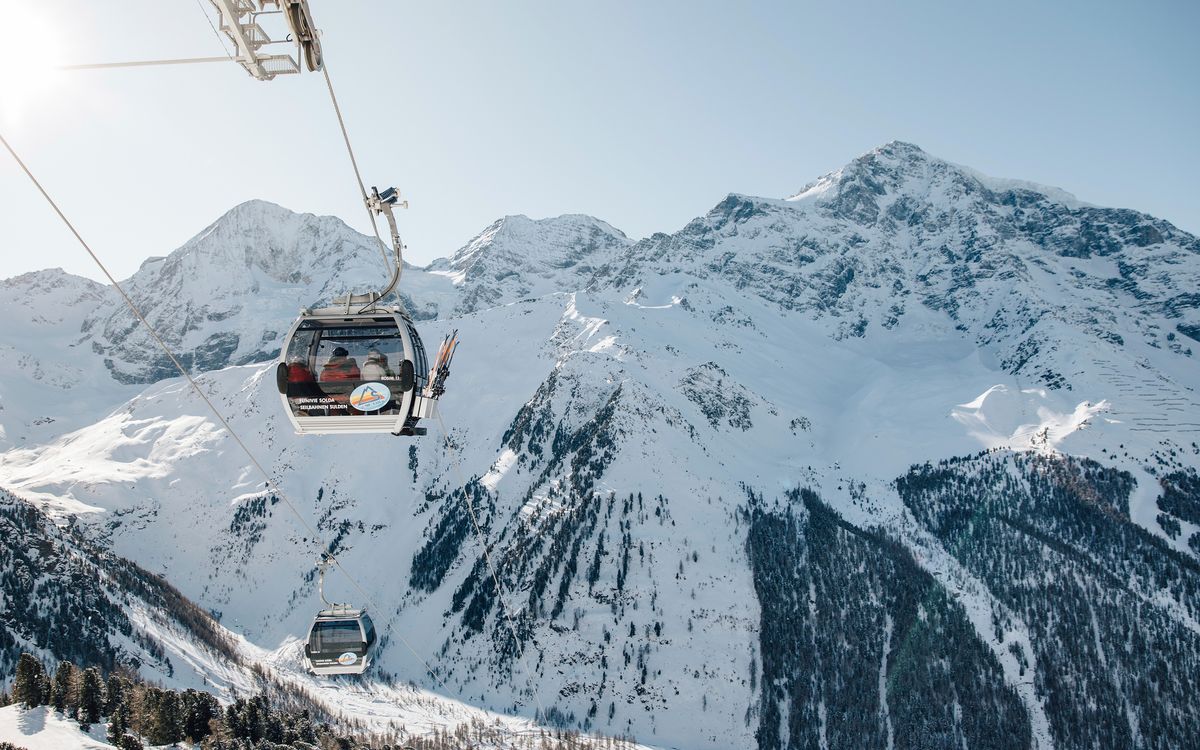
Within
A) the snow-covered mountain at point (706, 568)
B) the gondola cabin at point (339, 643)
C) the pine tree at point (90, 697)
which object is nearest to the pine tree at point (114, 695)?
the pine tree at point (90, 697)

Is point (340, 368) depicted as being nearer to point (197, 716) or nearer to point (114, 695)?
point (197, 716)

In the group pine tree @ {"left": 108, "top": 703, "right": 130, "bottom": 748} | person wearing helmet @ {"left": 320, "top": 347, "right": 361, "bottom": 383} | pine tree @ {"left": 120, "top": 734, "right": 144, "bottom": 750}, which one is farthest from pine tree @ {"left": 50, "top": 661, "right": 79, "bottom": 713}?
person wearing helmet @ {"left": 320, "top": 347, "right": 361, "bottom": 383}

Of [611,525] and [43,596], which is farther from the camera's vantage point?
[611,525]

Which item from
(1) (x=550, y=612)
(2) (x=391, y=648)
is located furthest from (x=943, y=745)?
(2) (x=391, y=648)

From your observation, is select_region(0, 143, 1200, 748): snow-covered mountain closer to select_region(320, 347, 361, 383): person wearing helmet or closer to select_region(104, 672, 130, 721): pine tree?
select_region(104, 672, 130, 721): pine tree

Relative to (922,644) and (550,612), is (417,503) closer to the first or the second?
(550,612)

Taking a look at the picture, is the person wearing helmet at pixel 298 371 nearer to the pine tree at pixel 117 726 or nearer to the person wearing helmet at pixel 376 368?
the person wearing helmet at pixel 376 368
